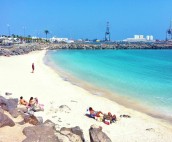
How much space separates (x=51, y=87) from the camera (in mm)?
22688

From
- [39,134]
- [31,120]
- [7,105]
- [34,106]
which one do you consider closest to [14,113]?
[7,105]

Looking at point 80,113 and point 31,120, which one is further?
point 80,113

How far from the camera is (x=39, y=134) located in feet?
31.1

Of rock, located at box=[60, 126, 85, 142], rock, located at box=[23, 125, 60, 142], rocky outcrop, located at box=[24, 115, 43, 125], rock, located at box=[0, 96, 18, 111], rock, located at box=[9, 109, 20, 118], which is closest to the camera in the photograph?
rock, located at box=[23, 125, 60, 142]

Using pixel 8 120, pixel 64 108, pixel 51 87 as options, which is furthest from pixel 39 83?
pixel 8 120

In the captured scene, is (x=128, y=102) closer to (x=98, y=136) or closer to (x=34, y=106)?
(x=34, y=106)

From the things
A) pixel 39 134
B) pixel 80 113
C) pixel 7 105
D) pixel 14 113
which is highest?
pixel 7 105

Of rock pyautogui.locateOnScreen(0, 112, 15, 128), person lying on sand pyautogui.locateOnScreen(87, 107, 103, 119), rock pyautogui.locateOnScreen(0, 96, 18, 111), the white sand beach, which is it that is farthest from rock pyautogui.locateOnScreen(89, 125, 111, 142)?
person lying on sand pyautogui.locateOnScreen(87, 107, 103, 119)

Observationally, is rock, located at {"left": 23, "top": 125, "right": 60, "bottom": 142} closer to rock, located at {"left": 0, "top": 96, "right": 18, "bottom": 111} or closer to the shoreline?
rock, located at {"left": 0, "top": 96, "right": 18, "bottom": 111}

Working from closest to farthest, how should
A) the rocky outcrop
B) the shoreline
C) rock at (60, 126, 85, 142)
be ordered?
rock at (60, 126, 85, 142) → the rocky outcrop → the shoreline

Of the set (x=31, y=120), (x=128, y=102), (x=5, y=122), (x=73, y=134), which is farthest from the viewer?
(x=128, y=102)

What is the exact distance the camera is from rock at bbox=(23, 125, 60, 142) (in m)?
9.23

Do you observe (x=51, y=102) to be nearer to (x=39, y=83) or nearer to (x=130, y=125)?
(x=130, y=125)

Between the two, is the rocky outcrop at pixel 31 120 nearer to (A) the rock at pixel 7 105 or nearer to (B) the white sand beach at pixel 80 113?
(B) the white sand beach at pixel 80 113
